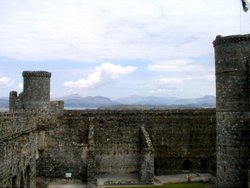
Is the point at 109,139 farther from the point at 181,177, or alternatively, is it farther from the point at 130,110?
the point at 181,177

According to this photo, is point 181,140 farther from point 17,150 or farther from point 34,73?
point 17,150

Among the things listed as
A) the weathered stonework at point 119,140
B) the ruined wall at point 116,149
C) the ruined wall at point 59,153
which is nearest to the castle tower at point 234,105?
the weathered stonework at point 119,140

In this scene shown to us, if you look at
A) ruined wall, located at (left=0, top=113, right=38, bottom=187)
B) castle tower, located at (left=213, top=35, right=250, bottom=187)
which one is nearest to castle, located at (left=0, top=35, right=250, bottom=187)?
castle tower, located at (left=213, top=35, right=250, bottom=187)

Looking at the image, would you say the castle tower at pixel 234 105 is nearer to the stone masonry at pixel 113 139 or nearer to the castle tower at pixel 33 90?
the stone masonry at pixel 113 139

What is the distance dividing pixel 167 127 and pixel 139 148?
3.41m

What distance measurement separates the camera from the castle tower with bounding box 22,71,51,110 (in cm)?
4003

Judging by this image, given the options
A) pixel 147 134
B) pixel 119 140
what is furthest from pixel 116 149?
pixel 147 134

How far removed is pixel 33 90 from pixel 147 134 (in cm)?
1061

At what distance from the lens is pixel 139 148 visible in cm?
4006

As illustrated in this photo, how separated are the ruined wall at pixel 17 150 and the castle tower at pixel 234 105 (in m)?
12.8

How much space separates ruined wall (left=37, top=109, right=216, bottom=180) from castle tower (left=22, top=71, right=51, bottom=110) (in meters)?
1.75

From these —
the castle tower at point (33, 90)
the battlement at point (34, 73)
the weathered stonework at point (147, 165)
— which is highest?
the battlement at point (34, 73)

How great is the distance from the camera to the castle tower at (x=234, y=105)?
1188 inches

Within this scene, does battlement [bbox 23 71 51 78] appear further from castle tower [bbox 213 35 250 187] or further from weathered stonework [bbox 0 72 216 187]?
castle tower [bbox 213 35 250 187]
